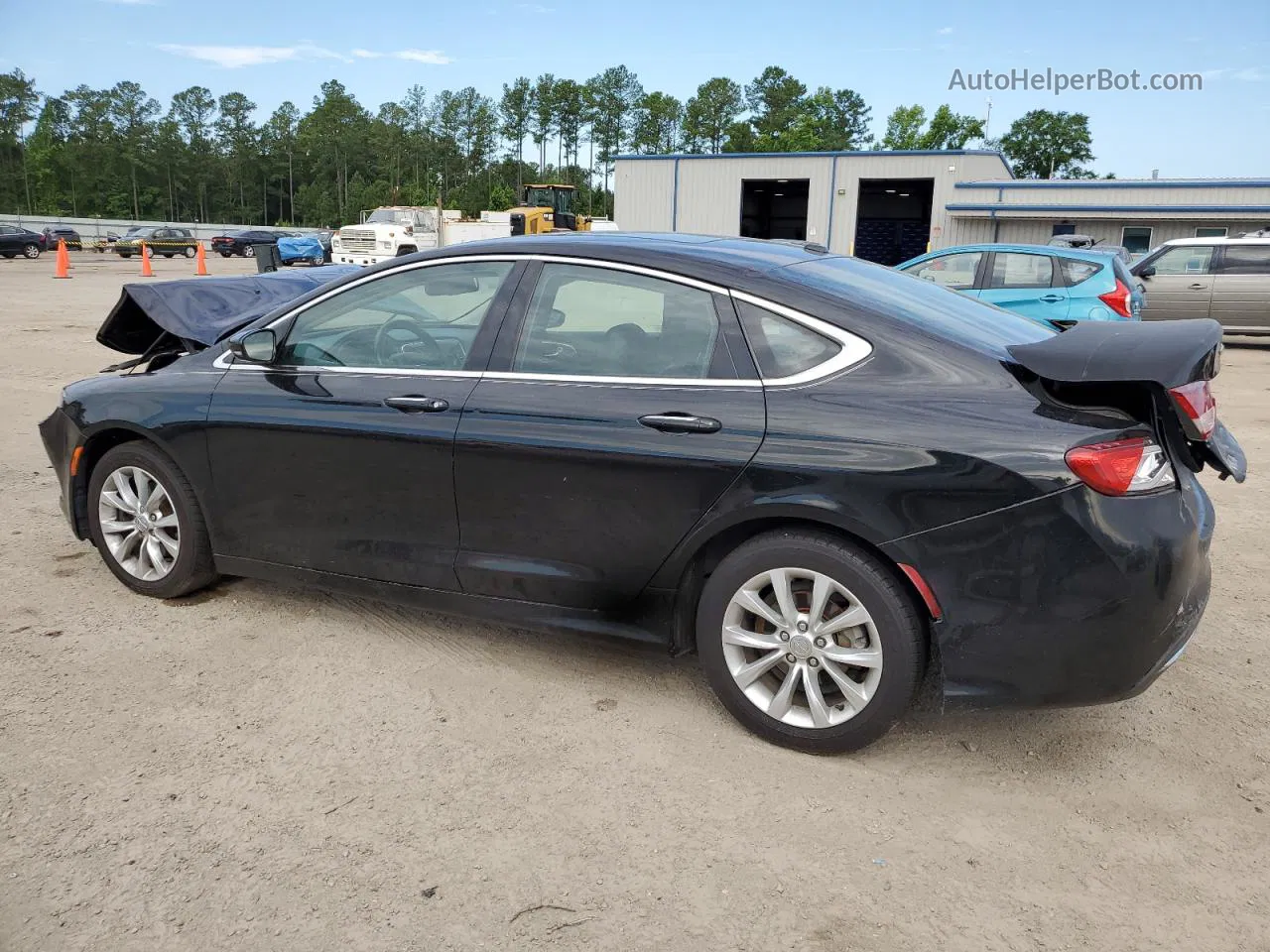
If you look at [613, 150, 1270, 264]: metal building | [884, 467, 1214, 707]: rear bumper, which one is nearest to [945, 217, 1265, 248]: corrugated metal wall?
[613, 150, 1270, 264]: metal building

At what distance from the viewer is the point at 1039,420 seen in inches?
107


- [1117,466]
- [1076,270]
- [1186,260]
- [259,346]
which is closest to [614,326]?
[259,346]

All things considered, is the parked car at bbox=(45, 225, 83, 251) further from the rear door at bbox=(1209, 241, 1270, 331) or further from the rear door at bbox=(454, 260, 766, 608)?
the rear door at bbox=(454, 260, 766, 608)

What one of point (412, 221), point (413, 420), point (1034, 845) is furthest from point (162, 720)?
point (412, 221)

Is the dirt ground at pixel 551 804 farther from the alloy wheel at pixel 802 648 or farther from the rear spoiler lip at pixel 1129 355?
the rear spoiler lip at pixel 1129 355

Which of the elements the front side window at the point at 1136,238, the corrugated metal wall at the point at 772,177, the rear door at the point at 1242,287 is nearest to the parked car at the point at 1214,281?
the rear door at the point at 1242,287

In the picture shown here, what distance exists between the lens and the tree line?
98812 millimetres

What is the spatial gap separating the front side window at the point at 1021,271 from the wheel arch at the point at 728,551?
898 cm

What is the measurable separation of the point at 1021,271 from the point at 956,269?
720mm

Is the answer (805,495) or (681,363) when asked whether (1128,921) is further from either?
(681,363)

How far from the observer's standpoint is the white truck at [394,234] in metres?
32.8

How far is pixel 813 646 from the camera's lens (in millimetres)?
2984

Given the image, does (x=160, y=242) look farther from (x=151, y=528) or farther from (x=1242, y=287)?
(x=151, y=528)

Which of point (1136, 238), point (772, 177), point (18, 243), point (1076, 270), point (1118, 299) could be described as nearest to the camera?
point (1118, 299)
